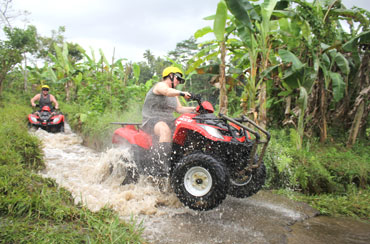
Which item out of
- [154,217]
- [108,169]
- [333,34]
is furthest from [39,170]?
[333,34]

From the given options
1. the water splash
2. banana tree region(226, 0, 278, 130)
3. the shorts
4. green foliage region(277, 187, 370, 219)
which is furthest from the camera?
banana tree region(226, 0, 278, 130)

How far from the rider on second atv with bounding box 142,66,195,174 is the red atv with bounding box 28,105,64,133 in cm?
627

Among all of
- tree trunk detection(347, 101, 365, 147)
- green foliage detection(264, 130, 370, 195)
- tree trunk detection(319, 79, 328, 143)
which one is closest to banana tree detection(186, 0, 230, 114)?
green foliage detection(264, 130, 370, 195)

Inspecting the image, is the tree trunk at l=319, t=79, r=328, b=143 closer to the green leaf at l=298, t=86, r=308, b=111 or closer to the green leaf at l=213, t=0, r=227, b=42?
the green leaf at l=298, t=86, r=308, b=111

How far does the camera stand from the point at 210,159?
3264 millimetres

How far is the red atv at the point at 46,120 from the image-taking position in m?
9.33

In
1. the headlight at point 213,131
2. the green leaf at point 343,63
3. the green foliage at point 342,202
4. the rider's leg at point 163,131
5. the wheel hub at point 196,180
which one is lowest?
the green foliage at point 342,202

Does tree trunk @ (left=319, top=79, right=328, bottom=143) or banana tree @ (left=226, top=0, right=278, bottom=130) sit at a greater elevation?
banana tree @ (left=226, top=0, right=278, bottom=130)

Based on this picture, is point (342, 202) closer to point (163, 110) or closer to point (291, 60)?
point (291, 60)

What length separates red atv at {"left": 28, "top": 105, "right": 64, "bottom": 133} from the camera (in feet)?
30.6

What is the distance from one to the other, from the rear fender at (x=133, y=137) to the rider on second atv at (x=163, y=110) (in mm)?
97

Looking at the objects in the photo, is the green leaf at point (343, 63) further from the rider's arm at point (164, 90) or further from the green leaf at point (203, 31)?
the rider's arm at point (164, 90)

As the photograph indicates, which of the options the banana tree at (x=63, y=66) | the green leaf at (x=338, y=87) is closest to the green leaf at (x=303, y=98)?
the green leaf at (x=338, y=87)

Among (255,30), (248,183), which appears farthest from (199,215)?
(255,30)
